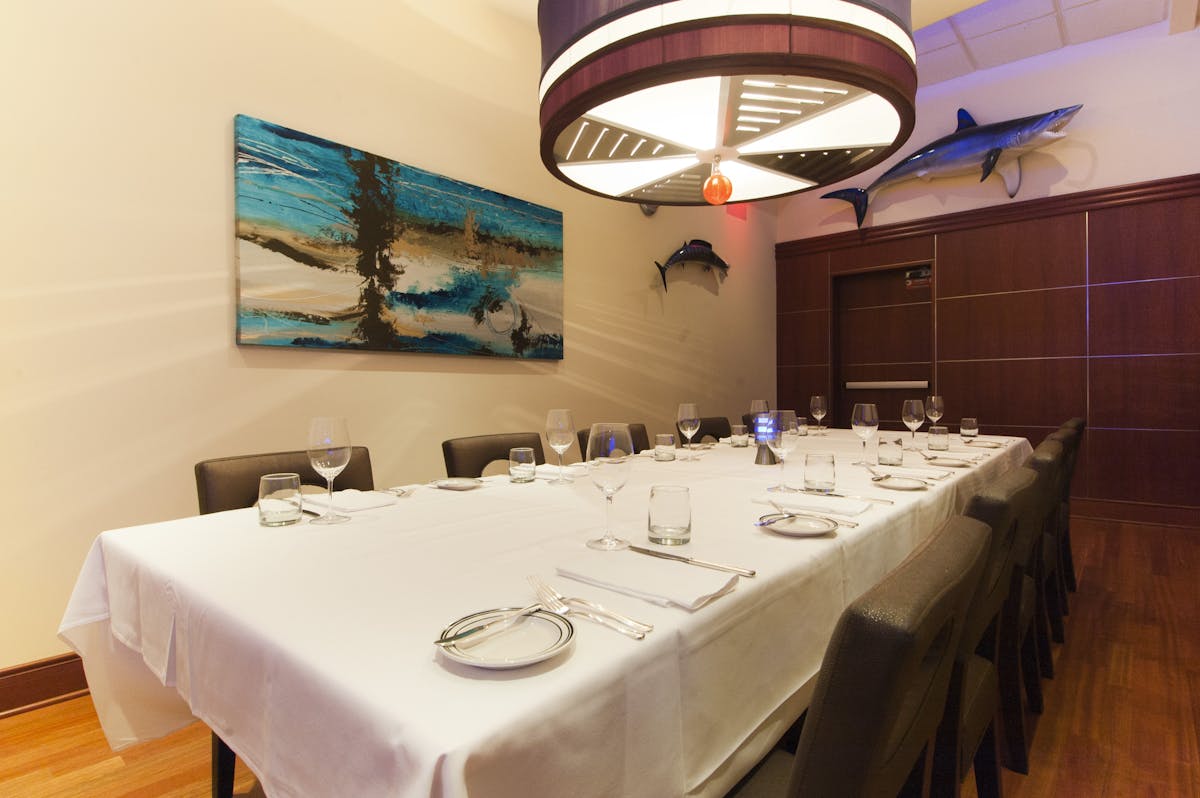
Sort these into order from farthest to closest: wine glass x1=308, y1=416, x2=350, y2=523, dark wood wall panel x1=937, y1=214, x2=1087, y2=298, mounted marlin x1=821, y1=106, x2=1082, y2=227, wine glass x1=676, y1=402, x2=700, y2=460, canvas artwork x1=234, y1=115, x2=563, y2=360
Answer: dark wood wall panel x1=937, y1=214, x2=1087, y2=298
mounted marlin x1=821, y1=106, x2=1082, y2=227
canvas artwork x1=234, y1=115, x2=563, y2=360
wine glass x1=676, y1=402, x2=700, y2=460
wine glass x1=308, y1=416, x2=350, y2=523

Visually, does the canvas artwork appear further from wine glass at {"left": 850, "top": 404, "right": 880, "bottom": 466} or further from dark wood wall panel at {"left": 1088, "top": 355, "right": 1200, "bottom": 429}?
dark wood wall panel at {"left": 1088, "top": 355, "right": 1200, "bottom": 429}

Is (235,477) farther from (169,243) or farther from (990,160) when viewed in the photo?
(990,160)

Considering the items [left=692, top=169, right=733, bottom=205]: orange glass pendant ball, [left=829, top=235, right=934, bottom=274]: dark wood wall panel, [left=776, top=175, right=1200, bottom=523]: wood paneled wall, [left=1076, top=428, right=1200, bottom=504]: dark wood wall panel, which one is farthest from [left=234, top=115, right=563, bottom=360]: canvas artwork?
[left=1076, top=428, right=1200, bottom=504]: dark wood wall panel

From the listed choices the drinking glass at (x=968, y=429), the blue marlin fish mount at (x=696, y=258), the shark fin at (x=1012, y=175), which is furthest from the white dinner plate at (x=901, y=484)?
the shark fin at (x=1012, y=175)

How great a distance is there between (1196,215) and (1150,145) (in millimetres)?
577

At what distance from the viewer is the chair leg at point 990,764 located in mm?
1190

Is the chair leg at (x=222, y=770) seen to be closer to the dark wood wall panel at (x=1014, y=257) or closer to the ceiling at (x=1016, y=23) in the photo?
the ceiling at (x=1016, y=23)

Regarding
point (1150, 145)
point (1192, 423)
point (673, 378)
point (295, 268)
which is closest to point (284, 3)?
point (295, 268)

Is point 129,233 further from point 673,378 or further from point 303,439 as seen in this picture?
point 673,378

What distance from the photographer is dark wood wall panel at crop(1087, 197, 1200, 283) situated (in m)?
4.16

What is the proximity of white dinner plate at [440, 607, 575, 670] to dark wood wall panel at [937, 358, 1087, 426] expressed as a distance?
529cm

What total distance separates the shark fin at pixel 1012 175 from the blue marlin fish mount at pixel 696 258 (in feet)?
7.31

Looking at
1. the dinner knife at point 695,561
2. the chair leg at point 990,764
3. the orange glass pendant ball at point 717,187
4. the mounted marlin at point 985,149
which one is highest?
the mounted marlin at point 985,149

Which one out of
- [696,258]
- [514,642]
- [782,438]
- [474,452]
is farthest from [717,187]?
[696,258]
